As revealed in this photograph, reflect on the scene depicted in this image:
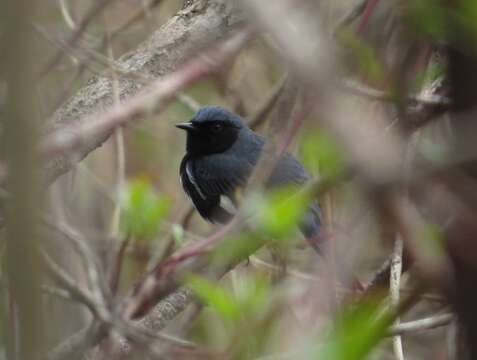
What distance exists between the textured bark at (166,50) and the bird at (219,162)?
5.44 feet

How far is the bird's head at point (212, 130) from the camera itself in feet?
17.4

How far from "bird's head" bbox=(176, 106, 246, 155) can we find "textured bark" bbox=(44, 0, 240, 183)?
1.96 metres

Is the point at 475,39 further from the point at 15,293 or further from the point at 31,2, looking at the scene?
the point at 15,293

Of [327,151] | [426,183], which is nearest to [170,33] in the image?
[327,151]

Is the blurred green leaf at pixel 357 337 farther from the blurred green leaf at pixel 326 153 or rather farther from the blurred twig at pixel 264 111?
the blurred twig at pixel 264 111

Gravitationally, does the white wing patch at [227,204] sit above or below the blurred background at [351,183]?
above

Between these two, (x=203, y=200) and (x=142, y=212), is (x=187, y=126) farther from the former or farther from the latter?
(x=142, y=212)

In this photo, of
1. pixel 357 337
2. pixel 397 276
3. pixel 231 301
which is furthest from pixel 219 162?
pixel 357 337

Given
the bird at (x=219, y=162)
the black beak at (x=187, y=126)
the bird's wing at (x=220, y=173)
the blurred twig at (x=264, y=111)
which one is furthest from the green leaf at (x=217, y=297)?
the black beak at (x=187, y=126)

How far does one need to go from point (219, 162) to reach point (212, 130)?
0.22 m

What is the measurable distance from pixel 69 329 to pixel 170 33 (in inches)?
68.4

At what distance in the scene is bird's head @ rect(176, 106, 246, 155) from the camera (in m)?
5.30

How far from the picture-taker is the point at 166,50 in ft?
10.5

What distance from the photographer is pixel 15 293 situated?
1249mm
